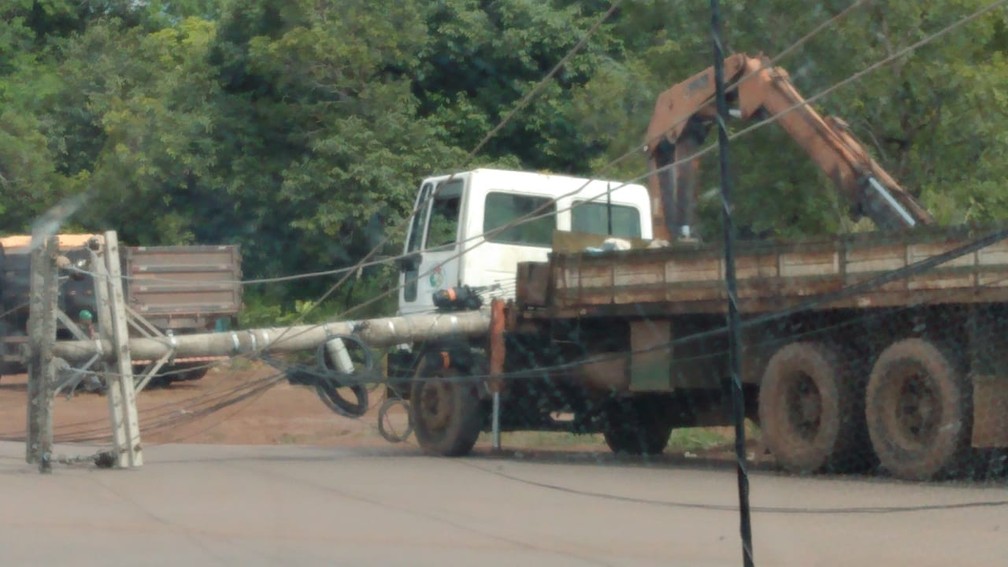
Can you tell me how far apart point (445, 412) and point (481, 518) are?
4.87m

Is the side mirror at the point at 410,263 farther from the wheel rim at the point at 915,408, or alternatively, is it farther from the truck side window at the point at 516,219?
the wheel rim at the point at 915,408

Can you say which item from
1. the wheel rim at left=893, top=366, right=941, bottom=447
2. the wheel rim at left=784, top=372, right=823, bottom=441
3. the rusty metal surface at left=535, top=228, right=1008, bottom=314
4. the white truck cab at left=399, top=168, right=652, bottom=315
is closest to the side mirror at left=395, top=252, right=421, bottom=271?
the white truck cab at left=399, top=168, right=652, bottom=315

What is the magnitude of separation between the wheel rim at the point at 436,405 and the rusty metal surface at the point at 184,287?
11.0 metres

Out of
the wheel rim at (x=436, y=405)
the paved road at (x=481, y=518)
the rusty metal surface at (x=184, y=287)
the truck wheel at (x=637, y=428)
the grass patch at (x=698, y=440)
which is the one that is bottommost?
the paved road at (x=481, y=518)

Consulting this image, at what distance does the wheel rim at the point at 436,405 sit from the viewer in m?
15.4

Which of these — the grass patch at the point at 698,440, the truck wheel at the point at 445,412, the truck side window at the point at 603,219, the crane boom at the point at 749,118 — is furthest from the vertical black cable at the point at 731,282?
the grass patch at the point at 698,440

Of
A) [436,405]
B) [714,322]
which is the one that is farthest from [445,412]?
[714,322]

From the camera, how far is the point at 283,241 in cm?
3209

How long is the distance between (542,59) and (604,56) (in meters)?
1.46

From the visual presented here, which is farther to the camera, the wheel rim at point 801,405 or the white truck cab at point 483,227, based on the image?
the white truck cab at point 483,227

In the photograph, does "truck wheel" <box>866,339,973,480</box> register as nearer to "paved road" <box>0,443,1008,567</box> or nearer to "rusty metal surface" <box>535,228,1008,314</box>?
"paved road" <box>0,443,1008,567</box>

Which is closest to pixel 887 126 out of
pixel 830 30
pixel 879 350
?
pixel 830 30

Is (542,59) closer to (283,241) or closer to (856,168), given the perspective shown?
(283,241)

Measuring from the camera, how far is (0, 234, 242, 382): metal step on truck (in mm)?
26031
